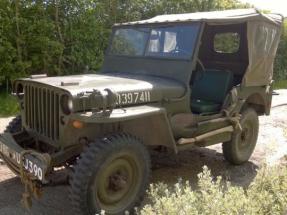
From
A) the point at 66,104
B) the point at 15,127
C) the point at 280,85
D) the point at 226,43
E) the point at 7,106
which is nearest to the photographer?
the point at 66,104

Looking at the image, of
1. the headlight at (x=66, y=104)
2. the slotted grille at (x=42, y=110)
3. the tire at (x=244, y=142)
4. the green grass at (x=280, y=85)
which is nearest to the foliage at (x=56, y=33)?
the tire at (x=244, y=142)

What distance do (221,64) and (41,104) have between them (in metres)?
3.32

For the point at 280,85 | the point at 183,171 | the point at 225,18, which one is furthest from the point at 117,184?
the point at 280,85

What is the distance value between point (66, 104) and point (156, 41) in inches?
76.6

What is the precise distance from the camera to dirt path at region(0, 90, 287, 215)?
14.8ft

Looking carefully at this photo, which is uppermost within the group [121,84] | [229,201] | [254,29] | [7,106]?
[254,29]

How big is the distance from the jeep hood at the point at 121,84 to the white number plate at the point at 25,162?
732mm

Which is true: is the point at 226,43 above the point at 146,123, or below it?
above

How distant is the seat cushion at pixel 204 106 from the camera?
5.66 metres

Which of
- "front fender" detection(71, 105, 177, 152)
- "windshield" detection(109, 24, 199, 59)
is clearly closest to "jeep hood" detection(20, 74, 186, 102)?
"front fender" detection(71, 105, 177, 152)

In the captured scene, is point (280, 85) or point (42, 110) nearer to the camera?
point (42, 110)

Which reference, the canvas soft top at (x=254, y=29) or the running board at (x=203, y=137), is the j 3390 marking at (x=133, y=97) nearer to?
the running board at (x=203, y=137)

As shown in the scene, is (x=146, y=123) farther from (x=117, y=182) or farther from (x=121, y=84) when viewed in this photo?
(x=117, y=182)

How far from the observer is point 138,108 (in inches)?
174
